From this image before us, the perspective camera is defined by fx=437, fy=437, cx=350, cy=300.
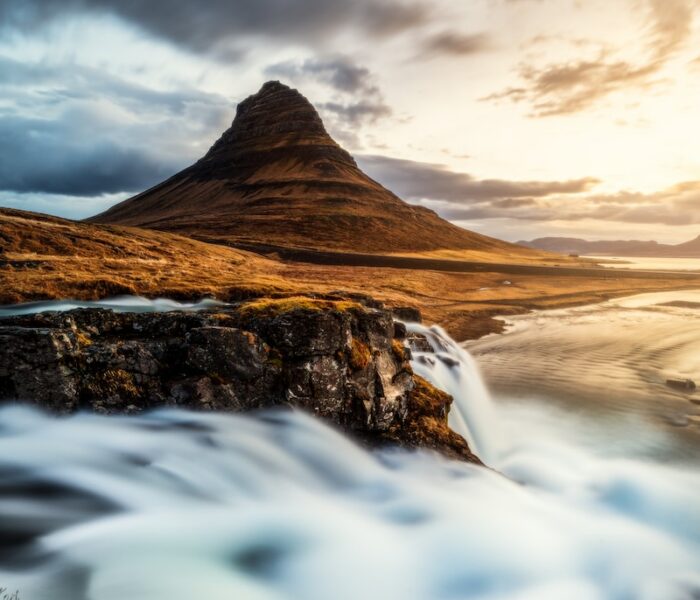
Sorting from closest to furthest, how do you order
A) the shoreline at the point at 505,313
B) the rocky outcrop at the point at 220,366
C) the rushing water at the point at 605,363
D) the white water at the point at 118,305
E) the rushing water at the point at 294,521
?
1. the rushing water at the point at 294,521
2. the rocky outcrop at the point at 220,366
3. the rushing water at the point at 605,363
4. the white water at the point at 118,305
5. the shoreline at the point at 505,313

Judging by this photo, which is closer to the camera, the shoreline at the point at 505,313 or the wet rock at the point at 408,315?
the wet rock at the point at 408,315

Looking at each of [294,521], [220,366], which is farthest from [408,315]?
[294,521]

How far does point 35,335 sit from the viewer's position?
9812 mm

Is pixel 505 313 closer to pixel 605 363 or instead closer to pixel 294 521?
pixel 605 363

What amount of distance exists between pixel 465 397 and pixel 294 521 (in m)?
12.0

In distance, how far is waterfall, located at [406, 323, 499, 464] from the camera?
1622 cm

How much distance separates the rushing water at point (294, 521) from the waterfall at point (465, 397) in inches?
116

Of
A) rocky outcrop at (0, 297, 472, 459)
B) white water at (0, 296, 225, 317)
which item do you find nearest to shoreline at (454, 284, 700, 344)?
white water at (0, 296, 225, 317)

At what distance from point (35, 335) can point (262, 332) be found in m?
5.12

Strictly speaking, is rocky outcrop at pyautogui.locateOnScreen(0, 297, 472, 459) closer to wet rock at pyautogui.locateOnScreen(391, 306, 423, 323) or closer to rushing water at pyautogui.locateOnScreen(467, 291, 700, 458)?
rushing water at pyautogui.locateOnScreen(467, 291, 700, 458)

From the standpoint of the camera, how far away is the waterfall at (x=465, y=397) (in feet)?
53.2

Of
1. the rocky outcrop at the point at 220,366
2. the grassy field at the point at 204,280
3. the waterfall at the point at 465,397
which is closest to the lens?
the rocky outcrop at the point at 220,366

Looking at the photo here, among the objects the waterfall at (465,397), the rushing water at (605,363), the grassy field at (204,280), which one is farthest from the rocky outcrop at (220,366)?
the rushing water at (605,363)

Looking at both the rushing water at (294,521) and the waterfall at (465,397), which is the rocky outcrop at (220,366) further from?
Result: the waterfall at (465,397)
